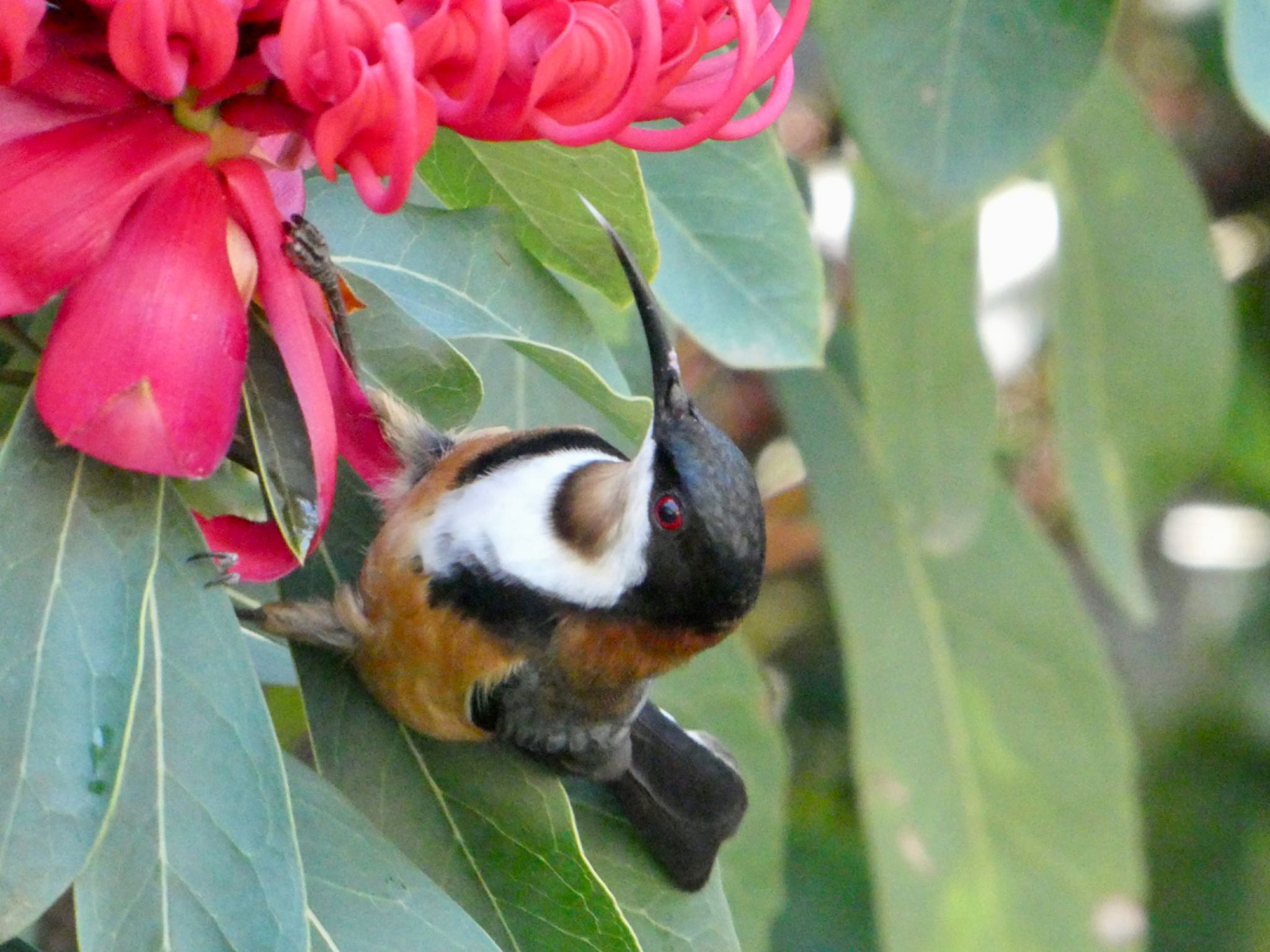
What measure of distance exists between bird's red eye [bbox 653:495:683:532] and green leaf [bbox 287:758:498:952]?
0.45 meters

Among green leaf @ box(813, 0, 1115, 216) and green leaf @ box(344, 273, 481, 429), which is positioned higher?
green leaf @ box(344, 273, 481, 429)

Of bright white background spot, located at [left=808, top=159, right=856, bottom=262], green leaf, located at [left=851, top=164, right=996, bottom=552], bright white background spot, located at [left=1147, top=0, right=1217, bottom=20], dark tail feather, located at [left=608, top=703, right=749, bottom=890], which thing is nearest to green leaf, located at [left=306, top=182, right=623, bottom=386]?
dark tail feather, located at [left=608, top=703, right=749, bottom=890]

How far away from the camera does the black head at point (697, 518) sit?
4.60 feet

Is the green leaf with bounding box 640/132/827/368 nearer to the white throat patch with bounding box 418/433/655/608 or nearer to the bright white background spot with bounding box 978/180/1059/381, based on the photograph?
the white throat patch with bounding box 418/433/655/608

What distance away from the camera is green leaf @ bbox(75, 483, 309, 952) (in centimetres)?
89

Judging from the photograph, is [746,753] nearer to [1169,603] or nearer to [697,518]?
[697,518]

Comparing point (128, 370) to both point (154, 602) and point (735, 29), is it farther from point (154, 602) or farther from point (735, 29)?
point (735, 29)

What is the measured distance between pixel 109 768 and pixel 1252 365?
120 inches

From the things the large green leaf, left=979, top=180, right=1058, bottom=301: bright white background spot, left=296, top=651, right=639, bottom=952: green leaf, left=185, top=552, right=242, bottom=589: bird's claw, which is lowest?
left=979, top=180, right=1058, bottom=301: bright white background spot

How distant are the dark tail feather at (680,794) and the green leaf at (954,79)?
0.57m

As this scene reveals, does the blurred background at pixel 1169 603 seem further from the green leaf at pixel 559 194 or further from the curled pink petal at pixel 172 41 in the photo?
the curled pink petal at pixel 172 41

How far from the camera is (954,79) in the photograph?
1.62 m

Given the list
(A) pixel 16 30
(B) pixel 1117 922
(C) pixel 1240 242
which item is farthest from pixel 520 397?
(C) pixel 1240 242

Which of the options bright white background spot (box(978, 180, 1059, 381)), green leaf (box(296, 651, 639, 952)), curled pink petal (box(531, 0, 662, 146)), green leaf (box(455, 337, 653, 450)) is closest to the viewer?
curled pink petal (box(531, 0, 662, 146))
